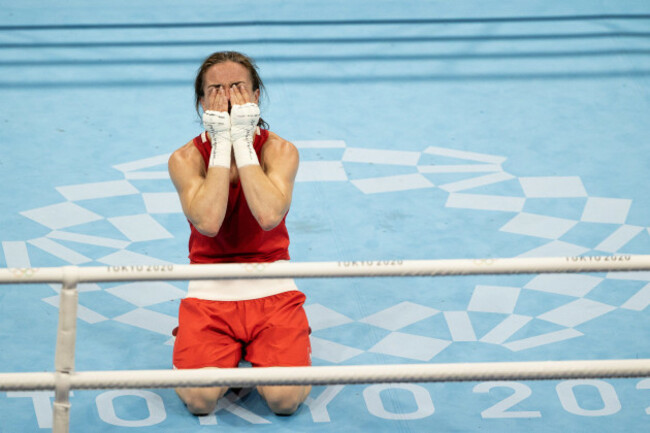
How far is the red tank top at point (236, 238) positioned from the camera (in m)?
3.23

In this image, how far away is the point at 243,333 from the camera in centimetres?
316

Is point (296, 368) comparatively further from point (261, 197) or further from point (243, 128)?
point (243, 128)

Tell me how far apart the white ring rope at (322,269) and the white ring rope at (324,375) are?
23 centimetres

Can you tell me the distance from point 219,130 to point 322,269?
3.82 ft

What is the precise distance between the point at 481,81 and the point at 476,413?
3.23 m

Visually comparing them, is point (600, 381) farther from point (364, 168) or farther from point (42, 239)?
point (42, 239)

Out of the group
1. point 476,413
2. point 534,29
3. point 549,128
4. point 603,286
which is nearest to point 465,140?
point 549,128

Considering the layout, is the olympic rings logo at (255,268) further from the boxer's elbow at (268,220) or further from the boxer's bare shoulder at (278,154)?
the boxer's bare shoulder at (278,154)

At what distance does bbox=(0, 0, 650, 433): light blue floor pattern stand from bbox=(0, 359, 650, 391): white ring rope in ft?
2.79

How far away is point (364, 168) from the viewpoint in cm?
477

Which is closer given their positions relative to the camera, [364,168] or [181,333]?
[181,333]

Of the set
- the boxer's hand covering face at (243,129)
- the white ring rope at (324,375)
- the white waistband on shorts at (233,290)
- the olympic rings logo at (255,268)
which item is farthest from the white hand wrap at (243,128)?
the white ring rope at (324,375)

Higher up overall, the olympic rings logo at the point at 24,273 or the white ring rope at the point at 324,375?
the olympic rings logo at the point at 24,273

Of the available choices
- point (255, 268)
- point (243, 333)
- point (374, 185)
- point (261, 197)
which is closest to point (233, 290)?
point (243, 333)
